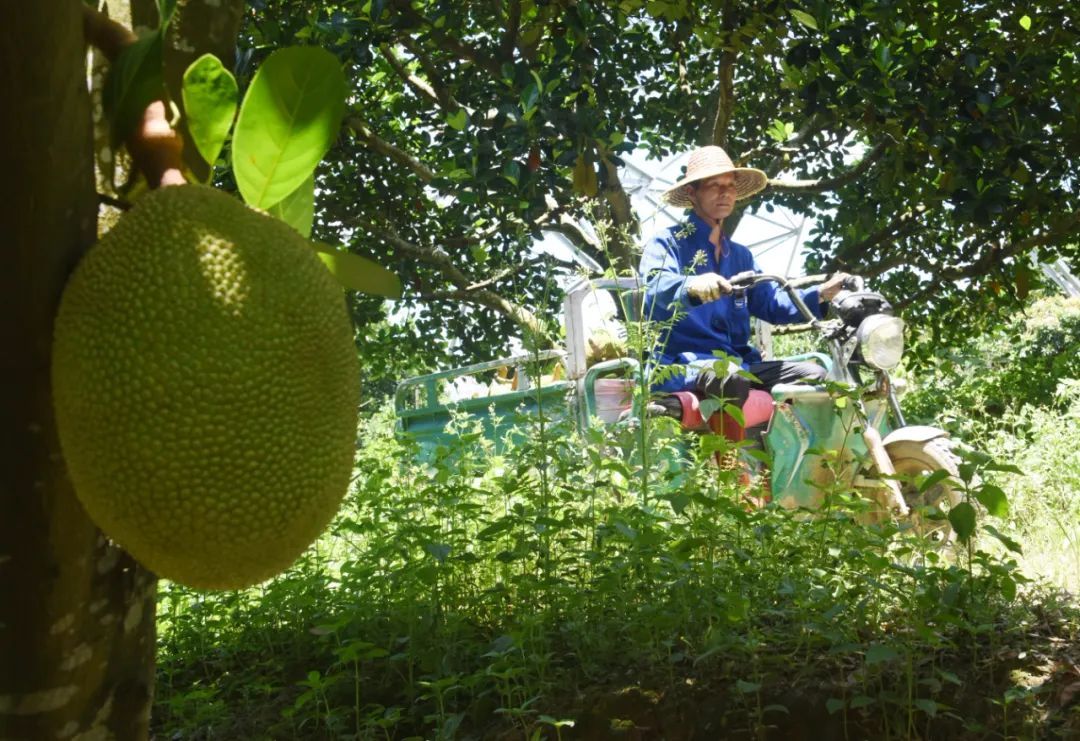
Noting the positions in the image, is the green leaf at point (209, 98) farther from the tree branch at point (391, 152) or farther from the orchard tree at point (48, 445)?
the tree branch at point (391, 152)

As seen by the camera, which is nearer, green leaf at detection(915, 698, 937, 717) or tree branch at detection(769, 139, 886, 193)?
green leaf at detection(915, 698, 937, 717)

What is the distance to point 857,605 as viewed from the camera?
71.0 inches

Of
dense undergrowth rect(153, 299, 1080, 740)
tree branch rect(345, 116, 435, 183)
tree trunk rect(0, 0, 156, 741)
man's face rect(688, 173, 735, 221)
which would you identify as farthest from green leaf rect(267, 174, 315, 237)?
tree branch rect(345, 116, 435, 183)

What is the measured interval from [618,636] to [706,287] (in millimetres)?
1546

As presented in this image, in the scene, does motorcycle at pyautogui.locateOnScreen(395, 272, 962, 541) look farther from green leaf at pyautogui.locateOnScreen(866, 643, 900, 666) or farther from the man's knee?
green leaf at pyautogui.locateOnScreen(866, 643, 900, 666)

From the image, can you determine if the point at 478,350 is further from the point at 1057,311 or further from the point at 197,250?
the point at 1057,311

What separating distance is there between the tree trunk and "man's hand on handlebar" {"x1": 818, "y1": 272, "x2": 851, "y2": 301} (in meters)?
3.15

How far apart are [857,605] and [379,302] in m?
4.32

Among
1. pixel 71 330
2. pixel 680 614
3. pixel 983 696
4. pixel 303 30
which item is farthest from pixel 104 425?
pixel 303 30

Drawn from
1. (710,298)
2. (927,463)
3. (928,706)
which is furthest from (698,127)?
(928,706)

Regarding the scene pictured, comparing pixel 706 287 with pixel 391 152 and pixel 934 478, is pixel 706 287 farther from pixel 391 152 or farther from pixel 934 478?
pixel 391 152

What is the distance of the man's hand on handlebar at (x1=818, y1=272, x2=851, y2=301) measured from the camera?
11.7 feet

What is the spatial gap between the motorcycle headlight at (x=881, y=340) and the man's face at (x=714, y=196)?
3.25ft

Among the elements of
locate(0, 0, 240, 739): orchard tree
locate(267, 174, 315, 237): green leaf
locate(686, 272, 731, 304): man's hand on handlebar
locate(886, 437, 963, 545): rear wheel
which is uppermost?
locate(686, 272, 731, 304): man's hand on handlebar
